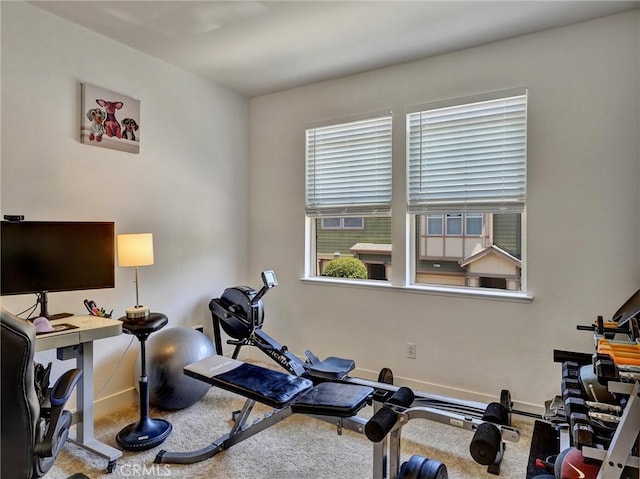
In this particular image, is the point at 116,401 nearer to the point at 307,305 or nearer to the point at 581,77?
the point at 307,305

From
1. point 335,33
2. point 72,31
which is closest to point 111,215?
point 72,31

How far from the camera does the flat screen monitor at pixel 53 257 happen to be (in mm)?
2068

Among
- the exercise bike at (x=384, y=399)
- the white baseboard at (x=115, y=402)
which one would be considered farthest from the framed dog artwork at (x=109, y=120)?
the white baseboard at (x=115, y=402)

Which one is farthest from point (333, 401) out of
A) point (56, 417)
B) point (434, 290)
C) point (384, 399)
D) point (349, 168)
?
point (349, 168)

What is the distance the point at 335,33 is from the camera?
265cm

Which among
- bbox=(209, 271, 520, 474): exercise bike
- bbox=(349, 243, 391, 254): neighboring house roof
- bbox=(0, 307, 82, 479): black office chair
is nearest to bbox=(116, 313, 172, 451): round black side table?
bbox=(209, 271, 520, 474): exercise bike

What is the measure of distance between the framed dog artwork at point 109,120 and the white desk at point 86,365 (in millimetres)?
1253

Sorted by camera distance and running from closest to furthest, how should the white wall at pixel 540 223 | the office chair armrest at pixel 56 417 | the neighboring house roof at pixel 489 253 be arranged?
the office chair armrest at pixel 56 417 → the white wall at pixel 540 223 → the neighboring house roof at pixel 489 253

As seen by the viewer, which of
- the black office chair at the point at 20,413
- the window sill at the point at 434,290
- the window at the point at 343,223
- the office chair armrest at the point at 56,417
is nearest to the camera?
the black office chair at the point at 20,413

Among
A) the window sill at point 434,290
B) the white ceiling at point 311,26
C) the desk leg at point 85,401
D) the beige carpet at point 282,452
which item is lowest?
the beige carpet at point 282,452

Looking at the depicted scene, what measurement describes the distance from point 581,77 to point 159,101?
3.06 metres

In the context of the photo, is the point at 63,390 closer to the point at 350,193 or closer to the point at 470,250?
the point at 350,193

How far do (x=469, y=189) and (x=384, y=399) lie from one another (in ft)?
5.66

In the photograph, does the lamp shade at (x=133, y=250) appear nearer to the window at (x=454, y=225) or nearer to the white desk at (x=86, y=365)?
the white desk at (x=86, y=365)
